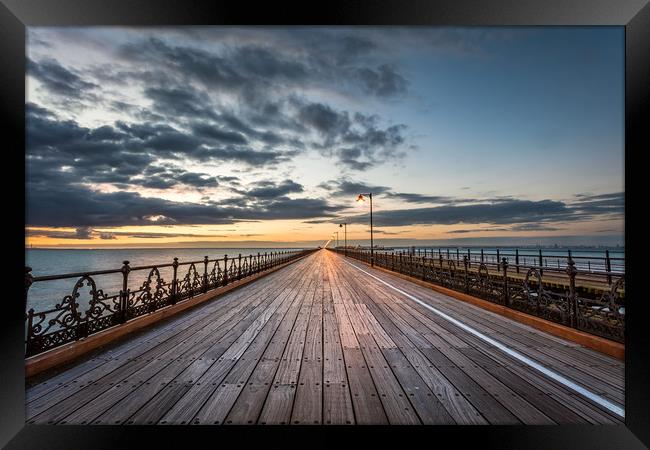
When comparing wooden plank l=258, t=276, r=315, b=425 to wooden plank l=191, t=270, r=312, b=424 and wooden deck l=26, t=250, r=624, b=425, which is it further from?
wooden plank l=191, t=270, r=312, b=424

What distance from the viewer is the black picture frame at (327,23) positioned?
302 cm

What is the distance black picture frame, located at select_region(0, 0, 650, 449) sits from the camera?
302cm

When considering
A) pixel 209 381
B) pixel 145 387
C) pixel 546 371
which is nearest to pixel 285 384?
pixel 209 381

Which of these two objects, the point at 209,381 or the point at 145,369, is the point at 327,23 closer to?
the point at 209,381

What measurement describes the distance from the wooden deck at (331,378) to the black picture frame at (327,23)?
0.19 metres

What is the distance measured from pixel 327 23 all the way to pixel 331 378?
171 inches

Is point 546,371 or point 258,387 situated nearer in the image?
point 258,387

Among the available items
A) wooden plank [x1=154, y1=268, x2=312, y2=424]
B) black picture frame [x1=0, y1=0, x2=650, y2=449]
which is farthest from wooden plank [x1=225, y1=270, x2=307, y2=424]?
wooden plank [x1=154, y1=268, x2=312, y2=424]

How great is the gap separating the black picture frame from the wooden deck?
0.64ft

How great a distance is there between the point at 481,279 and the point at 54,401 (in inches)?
417

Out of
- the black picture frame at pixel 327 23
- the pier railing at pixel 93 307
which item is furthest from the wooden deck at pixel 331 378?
the pier railing at pixel 93 307

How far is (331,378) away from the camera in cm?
431

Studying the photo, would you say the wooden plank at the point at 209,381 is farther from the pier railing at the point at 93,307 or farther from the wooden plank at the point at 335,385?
the pier railing at the point at 93,307

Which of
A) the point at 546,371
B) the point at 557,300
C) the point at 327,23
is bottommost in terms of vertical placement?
the point at 546,371
